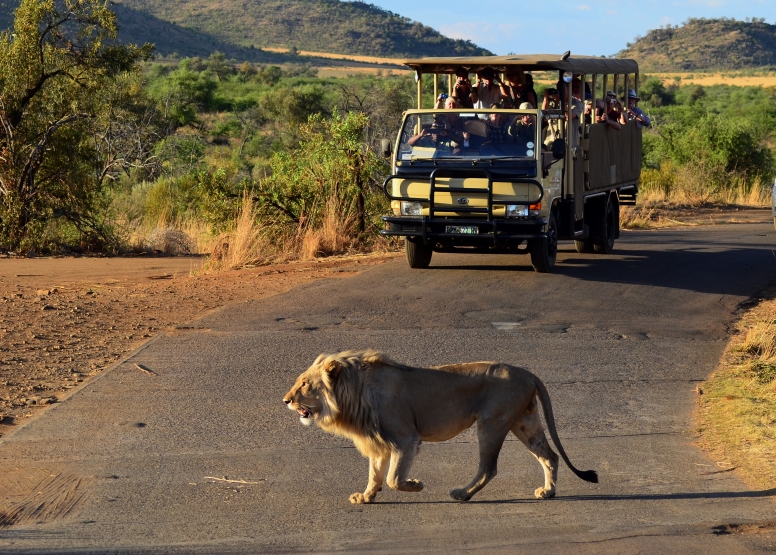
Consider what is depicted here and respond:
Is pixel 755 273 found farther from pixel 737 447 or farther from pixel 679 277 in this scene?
→ pixel 737 447

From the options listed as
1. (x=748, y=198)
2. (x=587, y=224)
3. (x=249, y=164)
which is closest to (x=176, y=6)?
(x=249, y=164)

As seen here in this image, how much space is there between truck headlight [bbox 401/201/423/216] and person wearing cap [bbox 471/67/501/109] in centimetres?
228

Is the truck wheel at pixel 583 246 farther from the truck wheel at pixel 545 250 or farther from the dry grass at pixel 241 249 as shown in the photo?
the dry grass at pixel 241 249

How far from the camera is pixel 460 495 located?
19.7 ft

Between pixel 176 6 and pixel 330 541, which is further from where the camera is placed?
pixel 176 6

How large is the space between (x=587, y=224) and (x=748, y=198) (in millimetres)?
15600

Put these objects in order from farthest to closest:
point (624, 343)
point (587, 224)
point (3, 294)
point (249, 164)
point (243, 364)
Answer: point (249, 164)
point (587, 224)
point (3, 294)
point (624, 343)
point (243, 364)

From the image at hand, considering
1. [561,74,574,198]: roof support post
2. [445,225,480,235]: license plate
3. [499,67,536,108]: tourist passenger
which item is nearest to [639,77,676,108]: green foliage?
[499,67,536,108]: tourist passenger

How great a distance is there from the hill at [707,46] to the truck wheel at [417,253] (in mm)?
105691

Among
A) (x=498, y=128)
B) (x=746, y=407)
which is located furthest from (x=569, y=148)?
(x=746, y=407)

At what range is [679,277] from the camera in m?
14.9

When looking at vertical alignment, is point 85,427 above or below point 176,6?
below

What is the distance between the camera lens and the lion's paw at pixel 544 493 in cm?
609

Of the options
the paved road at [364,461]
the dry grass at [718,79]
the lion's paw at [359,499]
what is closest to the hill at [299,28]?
the dry grass at [718,79]
